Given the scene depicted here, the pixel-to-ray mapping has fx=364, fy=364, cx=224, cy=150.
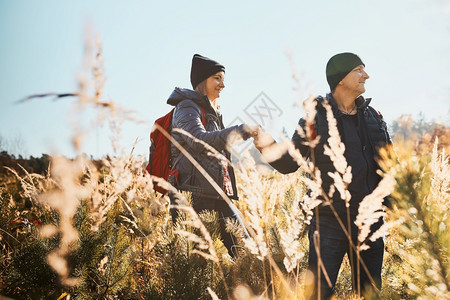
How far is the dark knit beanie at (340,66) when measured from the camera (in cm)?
270

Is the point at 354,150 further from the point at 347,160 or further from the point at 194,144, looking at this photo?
the point at 194,144

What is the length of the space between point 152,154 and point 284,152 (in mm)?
1223

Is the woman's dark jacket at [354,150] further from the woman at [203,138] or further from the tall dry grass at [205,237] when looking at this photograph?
the woman at [203,138]

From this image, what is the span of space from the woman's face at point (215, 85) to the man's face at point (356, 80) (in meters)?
1.09

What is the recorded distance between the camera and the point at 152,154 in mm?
3176

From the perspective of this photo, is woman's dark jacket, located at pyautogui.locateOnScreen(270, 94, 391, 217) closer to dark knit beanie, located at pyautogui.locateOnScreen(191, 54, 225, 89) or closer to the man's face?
the man's face

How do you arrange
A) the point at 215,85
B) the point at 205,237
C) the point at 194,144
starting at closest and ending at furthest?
1. the point at 205,237
2. the point at 194,144
3. the point at 215,85

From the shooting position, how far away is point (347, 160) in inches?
97.5

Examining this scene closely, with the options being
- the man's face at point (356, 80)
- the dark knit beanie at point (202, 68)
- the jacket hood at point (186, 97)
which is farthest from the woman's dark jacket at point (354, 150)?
the dark knit beanie at point (202, 68)

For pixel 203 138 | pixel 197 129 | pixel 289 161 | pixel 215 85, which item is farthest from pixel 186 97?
pixel 289 161

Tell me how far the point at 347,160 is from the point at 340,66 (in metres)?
0.74

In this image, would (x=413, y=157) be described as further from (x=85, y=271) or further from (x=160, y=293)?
(x=85, y=271)

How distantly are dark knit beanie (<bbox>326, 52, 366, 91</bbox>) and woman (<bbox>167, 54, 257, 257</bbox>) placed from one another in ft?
2.94

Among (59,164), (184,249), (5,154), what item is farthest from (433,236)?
(5,154)
